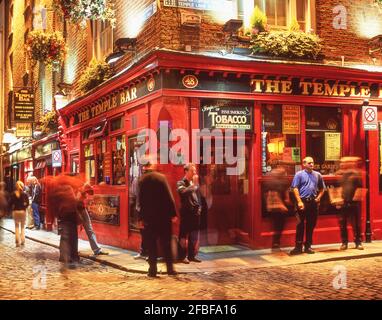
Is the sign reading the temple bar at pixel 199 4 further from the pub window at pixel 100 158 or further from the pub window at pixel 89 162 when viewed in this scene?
the pub window at pixel 89 162

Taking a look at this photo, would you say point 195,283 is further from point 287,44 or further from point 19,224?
point 19,224

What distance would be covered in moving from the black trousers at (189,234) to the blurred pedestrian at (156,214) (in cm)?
111

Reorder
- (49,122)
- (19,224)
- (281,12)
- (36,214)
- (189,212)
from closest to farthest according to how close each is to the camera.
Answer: (189,212) < (281,12) < (19,224) < (36,214) < (49,122)

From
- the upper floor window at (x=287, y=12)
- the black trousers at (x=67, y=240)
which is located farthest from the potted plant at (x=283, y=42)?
the black trousers at (x=67, y=240)

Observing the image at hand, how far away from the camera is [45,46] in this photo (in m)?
16.3

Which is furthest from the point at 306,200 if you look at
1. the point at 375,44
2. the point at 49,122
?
the point at 49,122

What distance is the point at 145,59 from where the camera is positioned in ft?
36.5

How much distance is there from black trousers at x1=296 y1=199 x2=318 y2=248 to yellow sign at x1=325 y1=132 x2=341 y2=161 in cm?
210

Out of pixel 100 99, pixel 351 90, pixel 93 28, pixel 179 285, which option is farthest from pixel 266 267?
pixel 93 28

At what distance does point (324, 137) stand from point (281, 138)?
1.15 m

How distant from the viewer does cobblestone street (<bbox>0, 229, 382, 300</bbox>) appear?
24.0ft

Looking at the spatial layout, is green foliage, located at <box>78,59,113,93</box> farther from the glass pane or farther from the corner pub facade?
the glass pane

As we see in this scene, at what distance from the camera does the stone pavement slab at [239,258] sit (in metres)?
9.66

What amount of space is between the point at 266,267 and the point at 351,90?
17.8 feet
